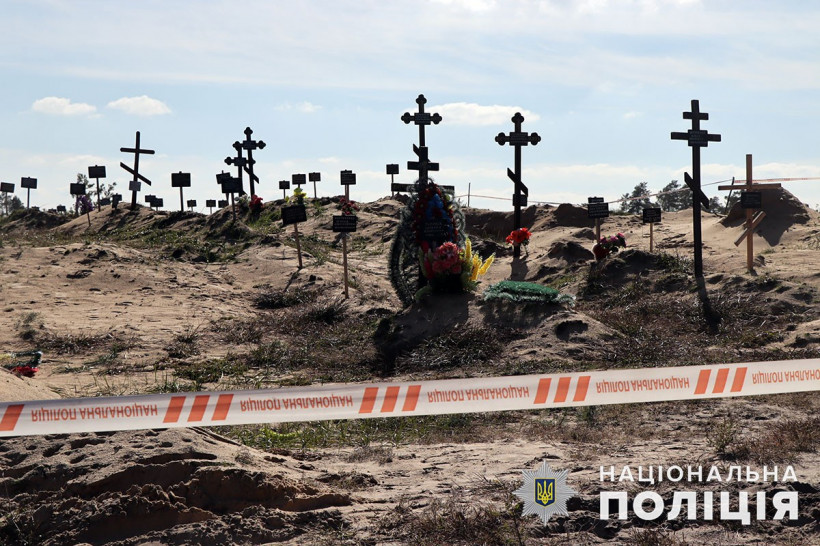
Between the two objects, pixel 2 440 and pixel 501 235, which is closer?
pixel 2 440

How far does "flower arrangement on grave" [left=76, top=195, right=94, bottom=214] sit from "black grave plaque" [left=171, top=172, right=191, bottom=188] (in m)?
5.63

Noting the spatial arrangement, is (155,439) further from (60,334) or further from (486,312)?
(60,334)

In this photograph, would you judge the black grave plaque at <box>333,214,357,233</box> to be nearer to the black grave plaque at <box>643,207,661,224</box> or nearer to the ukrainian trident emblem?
the black grave plaque at <box>643,207,661,224</box>

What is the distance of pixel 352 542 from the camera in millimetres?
5008

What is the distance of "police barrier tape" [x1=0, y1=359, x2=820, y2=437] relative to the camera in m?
6.33

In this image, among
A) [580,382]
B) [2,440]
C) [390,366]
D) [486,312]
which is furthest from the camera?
[486,312]

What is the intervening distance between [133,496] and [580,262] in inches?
599

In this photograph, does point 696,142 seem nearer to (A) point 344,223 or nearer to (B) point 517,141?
(B) point 517,141

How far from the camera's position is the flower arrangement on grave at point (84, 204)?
34562mm

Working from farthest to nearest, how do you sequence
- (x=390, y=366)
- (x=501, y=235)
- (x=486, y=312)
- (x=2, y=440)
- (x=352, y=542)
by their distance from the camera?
(x=501, y=235) < (x=486, y=312) < (x=390, y=366) < (x=2, y=440) < (x=352, y=542)

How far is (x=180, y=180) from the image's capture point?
29984 millimetres

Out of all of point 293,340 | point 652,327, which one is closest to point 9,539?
point 293,340

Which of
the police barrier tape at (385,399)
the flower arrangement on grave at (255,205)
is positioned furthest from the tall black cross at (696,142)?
the flower arrangement on grave at (255,205)

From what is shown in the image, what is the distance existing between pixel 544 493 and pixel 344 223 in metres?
12.5
